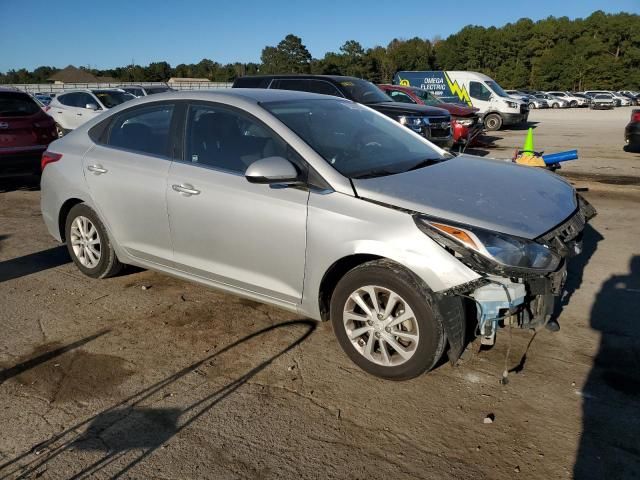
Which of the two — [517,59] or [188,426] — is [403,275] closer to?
→ [188,426]

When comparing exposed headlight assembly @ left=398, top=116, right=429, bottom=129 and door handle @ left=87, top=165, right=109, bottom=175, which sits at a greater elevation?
exposed headlight assembly @ left=398, top=116, right=429, bottom=129

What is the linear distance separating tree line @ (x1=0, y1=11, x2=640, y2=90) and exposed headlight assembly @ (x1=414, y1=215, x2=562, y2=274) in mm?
72593

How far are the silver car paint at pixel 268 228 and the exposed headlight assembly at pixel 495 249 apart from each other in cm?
7

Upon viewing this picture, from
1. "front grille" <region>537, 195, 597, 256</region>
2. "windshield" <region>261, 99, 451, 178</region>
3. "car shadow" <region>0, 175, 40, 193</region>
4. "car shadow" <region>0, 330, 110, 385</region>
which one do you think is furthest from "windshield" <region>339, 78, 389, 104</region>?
"car shadow" <region>0, 330, 110, 385</region>

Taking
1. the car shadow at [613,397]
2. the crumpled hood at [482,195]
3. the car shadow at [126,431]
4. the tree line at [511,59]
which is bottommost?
the car shadow at [126,431]

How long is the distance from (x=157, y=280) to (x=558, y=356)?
342cm

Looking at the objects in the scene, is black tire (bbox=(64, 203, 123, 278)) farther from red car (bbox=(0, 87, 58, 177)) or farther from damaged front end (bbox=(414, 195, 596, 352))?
red car (bbox=(0, 87, 58, 177))

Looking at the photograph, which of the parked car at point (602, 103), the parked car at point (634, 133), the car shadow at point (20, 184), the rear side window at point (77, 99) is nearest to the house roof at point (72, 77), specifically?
the parked car at point (602, 103)

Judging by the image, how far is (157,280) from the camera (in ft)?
16.6

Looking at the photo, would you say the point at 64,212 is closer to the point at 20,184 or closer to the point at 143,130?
the point at 143,130

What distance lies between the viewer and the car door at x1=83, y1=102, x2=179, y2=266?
4223 mm

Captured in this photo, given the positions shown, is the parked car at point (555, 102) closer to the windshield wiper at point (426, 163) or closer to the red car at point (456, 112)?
the red car at point (456, 112)

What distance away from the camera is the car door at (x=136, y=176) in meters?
4.22

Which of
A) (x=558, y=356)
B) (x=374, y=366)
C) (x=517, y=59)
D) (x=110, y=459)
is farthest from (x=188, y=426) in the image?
(x=517, y=59)
